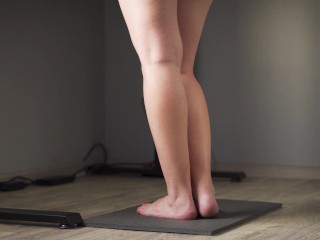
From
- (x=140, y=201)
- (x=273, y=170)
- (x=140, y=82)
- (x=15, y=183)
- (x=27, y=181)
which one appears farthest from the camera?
(x=140, y=82)

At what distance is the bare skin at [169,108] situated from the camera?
70.7 inches

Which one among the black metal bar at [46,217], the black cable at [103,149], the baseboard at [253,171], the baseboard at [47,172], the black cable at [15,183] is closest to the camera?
the black metal bar at [46,217]

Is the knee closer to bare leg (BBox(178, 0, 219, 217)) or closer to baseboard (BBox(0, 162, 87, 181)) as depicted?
bare leg (BBox(178, 0, 219, 217))

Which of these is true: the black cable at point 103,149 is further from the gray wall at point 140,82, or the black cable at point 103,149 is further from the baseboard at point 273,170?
the baseboard at point 273,170

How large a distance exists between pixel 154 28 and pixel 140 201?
819 millimetres

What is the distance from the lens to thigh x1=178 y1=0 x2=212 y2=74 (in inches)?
76.6

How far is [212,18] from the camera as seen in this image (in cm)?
332

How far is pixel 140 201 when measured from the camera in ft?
8.00

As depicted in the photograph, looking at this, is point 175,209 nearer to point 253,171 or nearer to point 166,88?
point 166,88

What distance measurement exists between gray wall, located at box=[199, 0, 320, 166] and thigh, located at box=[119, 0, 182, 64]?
1418mm

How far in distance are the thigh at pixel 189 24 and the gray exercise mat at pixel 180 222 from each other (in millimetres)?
418

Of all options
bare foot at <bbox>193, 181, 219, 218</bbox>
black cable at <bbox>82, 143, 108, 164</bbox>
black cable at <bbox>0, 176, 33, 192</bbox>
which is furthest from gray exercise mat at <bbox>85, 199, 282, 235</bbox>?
black cable at <bbox>82, 143, 108, 164</bbox>

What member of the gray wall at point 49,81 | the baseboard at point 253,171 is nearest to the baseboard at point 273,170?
the baseboard at point 253,171

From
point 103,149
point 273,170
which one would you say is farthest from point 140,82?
point 273,170
